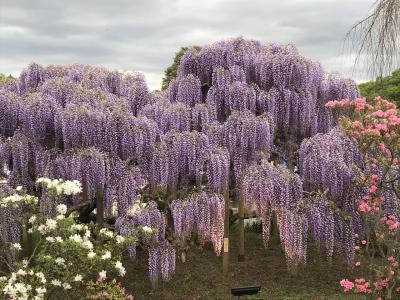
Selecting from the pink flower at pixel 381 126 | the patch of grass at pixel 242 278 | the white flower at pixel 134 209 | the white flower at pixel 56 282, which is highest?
the pink flower at pixel 381 126

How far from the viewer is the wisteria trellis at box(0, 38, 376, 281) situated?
11.5 metres

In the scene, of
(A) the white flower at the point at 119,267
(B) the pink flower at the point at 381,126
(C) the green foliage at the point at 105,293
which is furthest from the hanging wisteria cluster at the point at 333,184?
(A) the white flower at the point at 119,267

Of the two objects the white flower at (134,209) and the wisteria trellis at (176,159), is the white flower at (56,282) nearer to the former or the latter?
the wisteria trellis at (176,159)

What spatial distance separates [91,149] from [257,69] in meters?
5.58

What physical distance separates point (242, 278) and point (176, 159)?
3.55 m

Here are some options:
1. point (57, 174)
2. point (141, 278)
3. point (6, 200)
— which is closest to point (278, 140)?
point (141, 278)

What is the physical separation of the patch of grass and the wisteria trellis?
786mm

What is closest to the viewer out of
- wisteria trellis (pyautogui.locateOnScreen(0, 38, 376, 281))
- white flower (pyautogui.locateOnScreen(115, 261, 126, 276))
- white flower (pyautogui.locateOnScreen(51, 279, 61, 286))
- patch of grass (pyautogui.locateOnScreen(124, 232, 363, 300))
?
white flower (pyautogui.locateOnScreen(51, 279, 61, 286))

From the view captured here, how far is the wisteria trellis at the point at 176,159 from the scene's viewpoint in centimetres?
1153

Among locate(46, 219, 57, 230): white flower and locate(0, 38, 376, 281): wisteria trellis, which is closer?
locate(46, 219, 57, 230): white flower

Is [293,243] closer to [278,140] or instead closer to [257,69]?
[278,140]

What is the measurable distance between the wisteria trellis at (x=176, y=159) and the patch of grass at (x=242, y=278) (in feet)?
2.58

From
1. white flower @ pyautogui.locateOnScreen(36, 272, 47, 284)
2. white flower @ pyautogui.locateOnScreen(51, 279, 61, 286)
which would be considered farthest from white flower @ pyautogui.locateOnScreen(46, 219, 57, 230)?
white flower @ pyautogui.locateOnScreen(51, 279, 61, 286)

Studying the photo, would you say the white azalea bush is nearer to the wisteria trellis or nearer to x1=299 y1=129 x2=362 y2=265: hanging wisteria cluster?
the wisteria trellis
